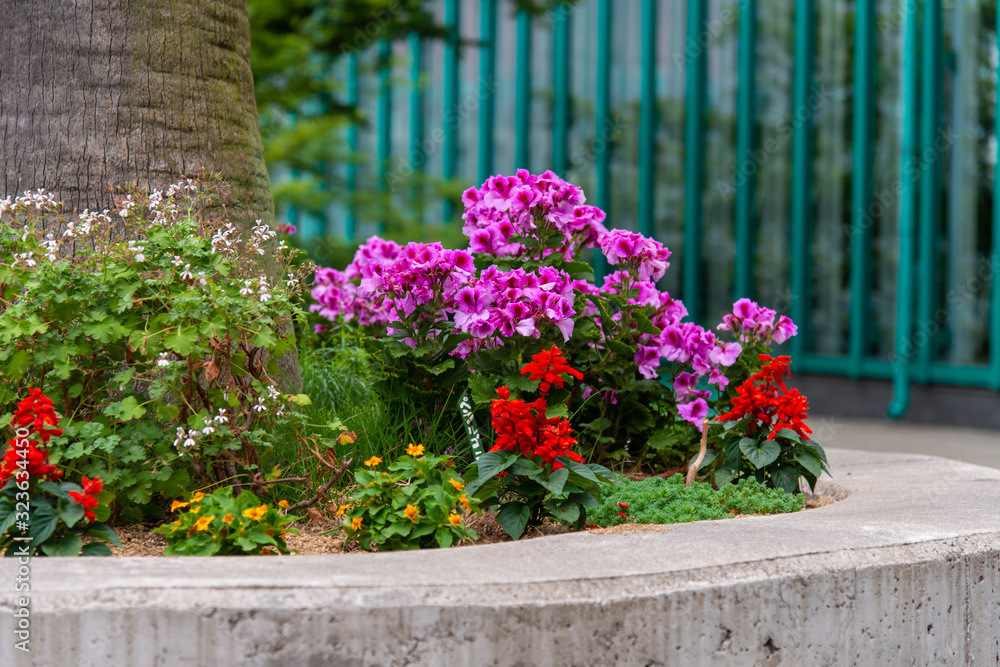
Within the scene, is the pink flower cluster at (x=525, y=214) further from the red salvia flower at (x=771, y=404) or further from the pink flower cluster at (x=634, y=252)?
the red salvia flower at (x=771, y=404)

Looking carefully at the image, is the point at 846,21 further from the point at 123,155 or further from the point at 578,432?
the point at 123,155

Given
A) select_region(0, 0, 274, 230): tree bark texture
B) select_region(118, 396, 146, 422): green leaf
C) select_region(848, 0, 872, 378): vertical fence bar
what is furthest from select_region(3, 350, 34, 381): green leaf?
select_region(848, 0, 872, 378): vertical fence bar

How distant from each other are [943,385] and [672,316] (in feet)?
20.0

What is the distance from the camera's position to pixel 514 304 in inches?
114

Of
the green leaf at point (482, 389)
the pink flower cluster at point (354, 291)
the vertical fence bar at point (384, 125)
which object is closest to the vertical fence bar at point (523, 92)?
the vertical fence bar at point (384, 125)

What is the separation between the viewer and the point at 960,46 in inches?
327

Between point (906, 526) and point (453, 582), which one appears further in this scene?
point (906, 526)

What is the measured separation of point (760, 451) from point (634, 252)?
0.85 metres

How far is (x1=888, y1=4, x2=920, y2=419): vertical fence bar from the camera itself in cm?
847

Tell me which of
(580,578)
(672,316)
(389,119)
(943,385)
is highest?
(389,119)

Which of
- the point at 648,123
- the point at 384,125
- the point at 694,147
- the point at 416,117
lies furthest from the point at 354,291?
the point at 384,125

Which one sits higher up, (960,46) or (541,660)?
(960,46)

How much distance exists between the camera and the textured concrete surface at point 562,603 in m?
1.88

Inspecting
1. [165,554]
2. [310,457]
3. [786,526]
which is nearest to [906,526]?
[786,526]
